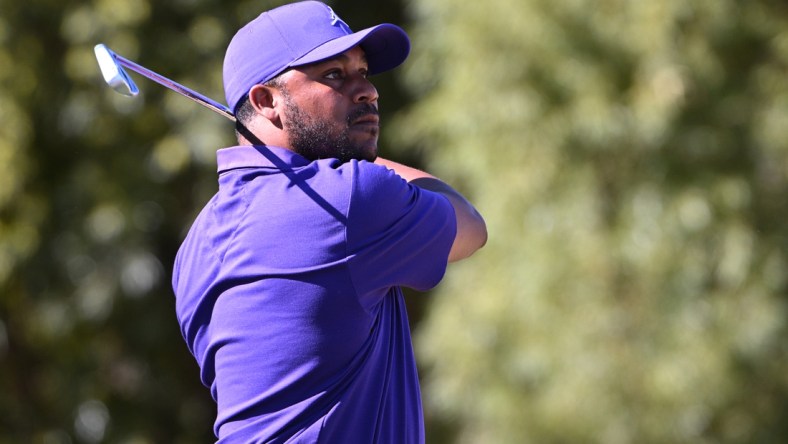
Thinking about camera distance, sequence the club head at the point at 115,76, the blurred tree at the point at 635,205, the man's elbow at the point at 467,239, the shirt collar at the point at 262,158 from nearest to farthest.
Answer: the club head at the point at 115,76 → the shirt collar at the point at 262,158 → the man's elbow at the point at 467,239 → the blurred tree at the point at 635,205

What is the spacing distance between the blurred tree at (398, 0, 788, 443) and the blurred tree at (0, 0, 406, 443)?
1.42 m

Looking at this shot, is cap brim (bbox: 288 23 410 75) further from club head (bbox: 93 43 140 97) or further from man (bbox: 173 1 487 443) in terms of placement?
club head (bbox: 93 43 140 97)

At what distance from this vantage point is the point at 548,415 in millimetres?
5465

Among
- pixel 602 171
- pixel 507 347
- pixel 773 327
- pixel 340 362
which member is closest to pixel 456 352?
pixel 507 347

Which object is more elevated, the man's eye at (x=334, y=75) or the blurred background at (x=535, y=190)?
the man's eye at (x=334, y=75)

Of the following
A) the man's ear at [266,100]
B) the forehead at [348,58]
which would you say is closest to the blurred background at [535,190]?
the forehead at [348,58]

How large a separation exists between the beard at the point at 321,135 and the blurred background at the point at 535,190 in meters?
3.26

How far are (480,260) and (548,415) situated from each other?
2.69 ft

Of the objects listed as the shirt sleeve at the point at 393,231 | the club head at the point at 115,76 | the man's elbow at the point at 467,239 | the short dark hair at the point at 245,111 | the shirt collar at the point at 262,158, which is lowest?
the man's elbow at the point at 467,239

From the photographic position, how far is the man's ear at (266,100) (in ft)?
6.58

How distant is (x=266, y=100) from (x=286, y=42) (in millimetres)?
105

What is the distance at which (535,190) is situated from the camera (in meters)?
5.40

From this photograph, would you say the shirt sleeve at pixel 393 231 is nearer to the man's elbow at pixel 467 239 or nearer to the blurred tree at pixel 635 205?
the man's elbow at pixel 467 239

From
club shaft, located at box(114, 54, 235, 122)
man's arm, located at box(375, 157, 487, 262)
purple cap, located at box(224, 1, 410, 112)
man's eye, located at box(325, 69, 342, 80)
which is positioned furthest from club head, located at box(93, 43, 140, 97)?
man's arm, located at box(375, 157, 487, 262)
